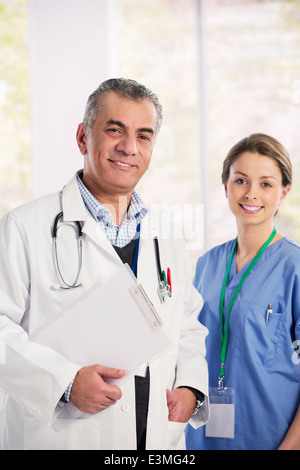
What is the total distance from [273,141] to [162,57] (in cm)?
196

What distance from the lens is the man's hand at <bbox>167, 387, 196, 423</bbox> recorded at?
119 centimetres

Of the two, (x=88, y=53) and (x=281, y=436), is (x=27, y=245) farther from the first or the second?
(x=88, y=53)

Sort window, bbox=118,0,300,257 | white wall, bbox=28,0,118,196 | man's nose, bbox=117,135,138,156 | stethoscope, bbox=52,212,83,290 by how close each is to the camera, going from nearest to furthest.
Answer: stethoscope, bbox=52,212,83,290
man's nose, bbox=117,135,138,156
white wall, bbox=28,0,118,196
window, bbox=118,0,300,257

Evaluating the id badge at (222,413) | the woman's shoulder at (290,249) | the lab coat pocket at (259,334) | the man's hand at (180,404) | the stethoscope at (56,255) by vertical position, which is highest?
the stethoscope at (56,255)

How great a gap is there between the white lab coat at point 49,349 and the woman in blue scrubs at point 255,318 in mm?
230

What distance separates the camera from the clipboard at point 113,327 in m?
1.02

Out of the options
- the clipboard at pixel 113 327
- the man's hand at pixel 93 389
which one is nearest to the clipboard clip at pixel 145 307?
the clipboard at pixel 113 327

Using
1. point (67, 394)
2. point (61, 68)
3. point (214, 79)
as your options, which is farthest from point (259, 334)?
point (214, 79)

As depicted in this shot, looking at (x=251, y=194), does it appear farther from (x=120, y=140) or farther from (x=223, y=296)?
(x=120, y=140)

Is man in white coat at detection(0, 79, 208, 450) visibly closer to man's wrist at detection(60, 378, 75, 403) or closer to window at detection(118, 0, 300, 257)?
man's wrist at detection(60, 378, 75, 403)

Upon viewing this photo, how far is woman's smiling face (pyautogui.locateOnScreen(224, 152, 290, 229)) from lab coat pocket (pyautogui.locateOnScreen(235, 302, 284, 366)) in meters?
0.29

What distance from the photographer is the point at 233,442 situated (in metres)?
1.43

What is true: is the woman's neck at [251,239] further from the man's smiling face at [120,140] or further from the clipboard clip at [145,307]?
the clipboard clip at [145,307]

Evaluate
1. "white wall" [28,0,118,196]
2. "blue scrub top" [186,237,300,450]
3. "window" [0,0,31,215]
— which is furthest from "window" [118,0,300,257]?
"blue scrub top" [186,237,300,450]
